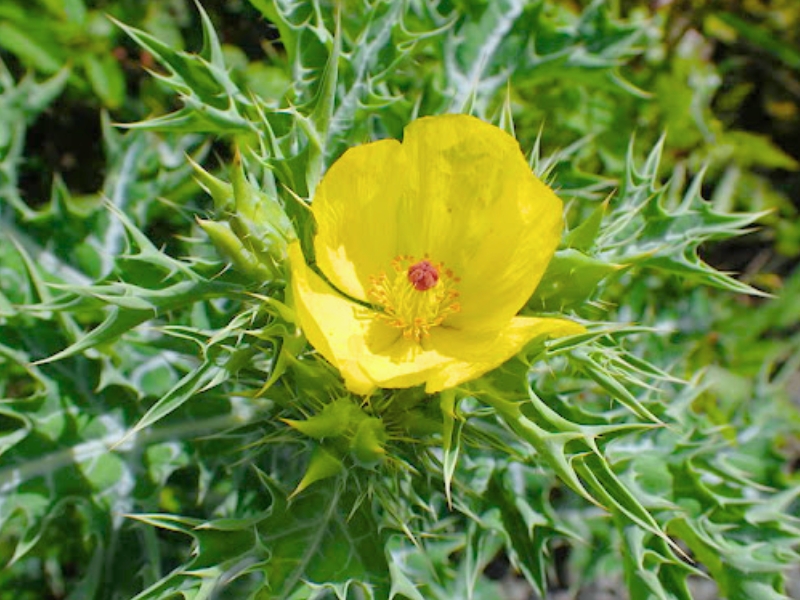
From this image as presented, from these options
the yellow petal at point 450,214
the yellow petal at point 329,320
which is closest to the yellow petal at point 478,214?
the yellow petal at point 450,214

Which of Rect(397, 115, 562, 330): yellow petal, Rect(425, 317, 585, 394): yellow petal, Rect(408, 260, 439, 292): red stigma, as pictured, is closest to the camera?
Rect(425, 317, 585, 394): yellow petal

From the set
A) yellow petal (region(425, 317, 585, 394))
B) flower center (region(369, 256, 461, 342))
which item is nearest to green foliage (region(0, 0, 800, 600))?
yellow petal (region(425, 317, 585, 394))

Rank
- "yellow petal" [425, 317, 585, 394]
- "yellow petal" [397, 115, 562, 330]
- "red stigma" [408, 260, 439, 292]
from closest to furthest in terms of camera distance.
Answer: "yellow petal" [425, 317, 585, 394]
"yellow petal" [397, 115, 562, 330]
"red stigma" [408, 260, 439, 292]

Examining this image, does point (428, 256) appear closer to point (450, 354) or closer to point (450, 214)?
point (450, 214)

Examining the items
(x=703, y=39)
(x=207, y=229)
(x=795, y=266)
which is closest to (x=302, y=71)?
(x=207, y=229)

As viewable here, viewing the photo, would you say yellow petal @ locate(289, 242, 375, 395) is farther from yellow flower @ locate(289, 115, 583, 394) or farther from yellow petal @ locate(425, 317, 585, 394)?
yellow petal @ locate(425, 317, 585, 394)

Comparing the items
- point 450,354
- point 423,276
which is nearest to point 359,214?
point 423,276

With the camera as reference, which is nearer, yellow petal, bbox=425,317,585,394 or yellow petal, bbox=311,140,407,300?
yellow petal, bbox=425,317,585,394
